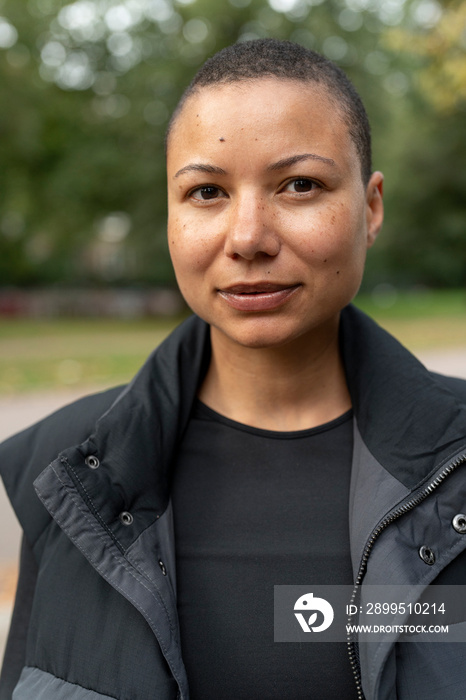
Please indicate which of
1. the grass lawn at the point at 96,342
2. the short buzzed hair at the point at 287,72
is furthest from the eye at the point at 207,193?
the grass lawn at the point at 96,342

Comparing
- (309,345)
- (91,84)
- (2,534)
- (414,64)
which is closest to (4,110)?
(91,84)

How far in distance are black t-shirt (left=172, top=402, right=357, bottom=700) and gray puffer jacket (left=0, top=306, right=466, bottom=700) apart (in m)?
0.05

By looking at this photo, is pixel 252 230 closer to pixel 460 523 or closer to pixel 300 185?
pixel 300 185

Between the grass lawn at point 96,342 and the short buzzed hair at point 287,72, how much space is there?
8959 mm

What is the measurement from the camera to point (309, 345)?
1847mm

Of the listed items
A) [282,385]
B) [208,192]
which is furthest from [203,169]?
[282,385]

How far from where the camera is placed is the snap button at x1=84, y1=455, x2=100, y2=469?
1.70 metres

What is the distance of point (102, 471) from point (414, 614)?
29.8 inches

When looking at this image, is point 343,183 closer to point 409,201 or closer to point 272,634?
point 272,634

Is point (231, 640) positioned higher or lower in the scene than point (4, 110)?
lower

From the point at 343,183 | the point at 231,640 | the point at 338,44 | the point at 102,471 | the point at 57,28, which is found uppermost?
the point at 57,28

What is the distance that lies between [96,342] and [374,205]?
16.1 meters

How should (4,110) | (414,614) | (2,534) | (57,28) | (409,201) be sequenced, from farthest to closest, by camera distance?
(409,201), (57,28), (4,110), (2,534), (414,614)

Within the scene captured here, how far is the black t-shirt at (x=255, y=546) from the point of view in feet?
5.09
